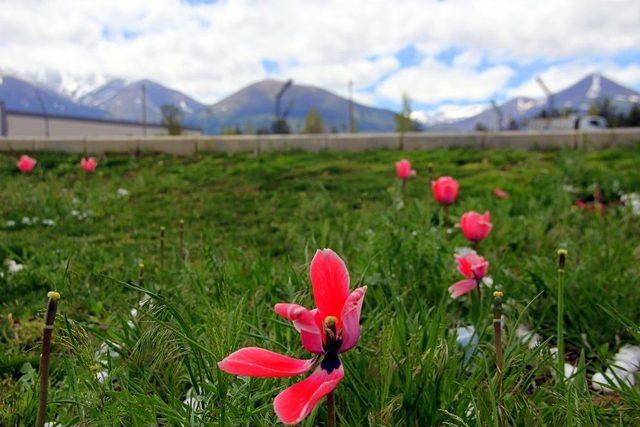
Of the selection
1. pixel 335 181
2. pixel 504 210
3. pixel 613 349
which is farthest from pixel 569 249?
pixel 335 181

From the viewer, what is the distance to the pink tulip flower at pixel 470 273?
1.65 m

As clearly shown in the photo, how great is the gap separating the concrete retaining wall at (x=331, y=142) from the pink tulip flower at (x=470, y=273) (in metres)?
7.37

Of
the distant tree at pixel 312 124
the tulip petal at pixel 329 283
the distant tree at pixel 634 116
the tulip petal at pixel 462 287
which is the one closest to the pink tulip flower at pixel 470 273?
the tulip petal at pixel 462 287

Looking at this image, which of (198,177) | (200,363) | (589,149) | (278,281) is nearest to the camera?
(200,363)

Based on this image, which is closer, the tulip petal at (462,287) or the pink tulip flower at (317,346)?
the pink tulip flower at (317,346)

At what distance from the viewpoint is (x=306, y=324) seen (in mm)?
790

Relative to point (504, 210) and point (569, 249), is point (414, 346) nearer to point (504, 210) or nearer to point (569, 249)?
point (569, 249)

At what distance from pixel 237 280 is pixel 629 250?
6.17 ft

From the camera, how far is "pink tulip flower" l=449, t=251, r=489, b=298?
5.41 ft

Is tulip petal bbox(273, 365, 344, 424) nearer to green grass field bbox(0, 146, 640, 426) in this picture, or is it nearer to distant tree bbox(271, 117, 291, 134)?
green grass field bbox(0, 146, 640, 426)

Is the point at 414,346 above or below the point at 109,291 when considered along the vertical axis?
above

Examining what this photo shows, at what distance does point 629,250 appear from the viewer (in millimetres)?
2643

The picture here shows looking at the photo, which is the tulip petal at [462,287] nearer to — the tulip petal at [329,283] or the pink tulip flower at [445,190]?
the tulip petal at [329,283]

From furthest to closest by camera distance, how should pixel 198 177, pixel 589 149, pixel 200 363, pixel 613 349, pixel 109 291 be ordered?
pixel 589 149 < pixel 198 177 < pixel 109 291 < pixel 613 349 < pixel 200 363
